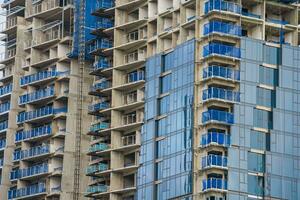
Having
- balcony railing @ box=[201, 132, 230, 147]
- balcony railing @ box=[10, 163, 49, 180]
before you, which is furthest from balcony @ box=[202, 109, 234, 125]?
balcony railing @ box=[10, 163, 49, 180]

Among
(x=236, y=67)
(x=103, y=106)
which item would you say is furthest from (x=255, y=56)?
(x=103, y=106)

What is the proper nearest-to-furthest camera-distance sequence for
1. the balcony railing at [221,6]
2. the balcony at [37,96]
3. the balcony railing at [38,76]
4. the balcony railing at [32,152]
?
the balcony railing at [221,6]
the balcony railing at [32,152]
the balcony at [37,96]
the balcony railing at [38,76]

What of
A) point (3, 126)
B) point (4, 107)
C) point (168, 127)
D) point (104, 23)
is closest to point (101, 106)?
point (104, 23)

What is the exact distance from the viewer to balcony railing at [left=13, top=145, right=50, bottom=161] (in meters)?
146

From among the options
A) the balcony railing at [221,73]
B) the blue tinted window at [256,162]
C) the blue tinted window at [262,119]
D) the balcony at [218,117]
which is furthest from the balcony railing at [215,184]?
the balcony railing at [221,73]

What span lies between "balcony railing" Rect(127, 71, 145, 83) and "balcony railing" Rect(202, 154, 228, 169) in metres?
19.1

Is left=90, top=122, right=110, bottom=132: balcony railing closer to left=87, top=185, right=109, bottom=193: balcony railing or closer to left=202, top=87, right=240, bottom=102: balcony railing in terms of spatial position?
left=87, top=185, right=109, bottom=193: balcony railing

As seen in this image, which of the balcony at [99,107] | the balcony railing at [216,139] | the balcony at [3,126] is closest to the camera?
the balcony railing at [216,139]

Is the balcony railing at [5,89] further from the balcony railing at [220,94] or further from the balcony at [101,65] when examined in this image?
the balcony railing at [220,94]

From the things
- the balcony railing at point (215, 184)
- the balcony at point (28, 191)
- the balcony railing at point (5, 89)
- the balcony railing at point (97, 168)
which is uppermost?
the balcony railing at point (5, 89)

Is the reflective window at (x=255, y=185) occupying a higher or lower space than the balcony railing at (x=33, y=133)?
lower

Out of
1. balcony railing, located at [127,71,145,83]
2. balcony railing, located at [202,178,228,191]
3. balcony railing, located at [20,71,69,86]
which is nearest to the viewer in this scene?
balcony railing, located at [202,178,228,191]

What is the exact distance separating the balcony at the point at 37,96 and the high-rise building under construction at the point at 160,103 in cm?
20

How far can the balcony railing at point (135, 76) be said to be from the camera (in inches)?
5148
